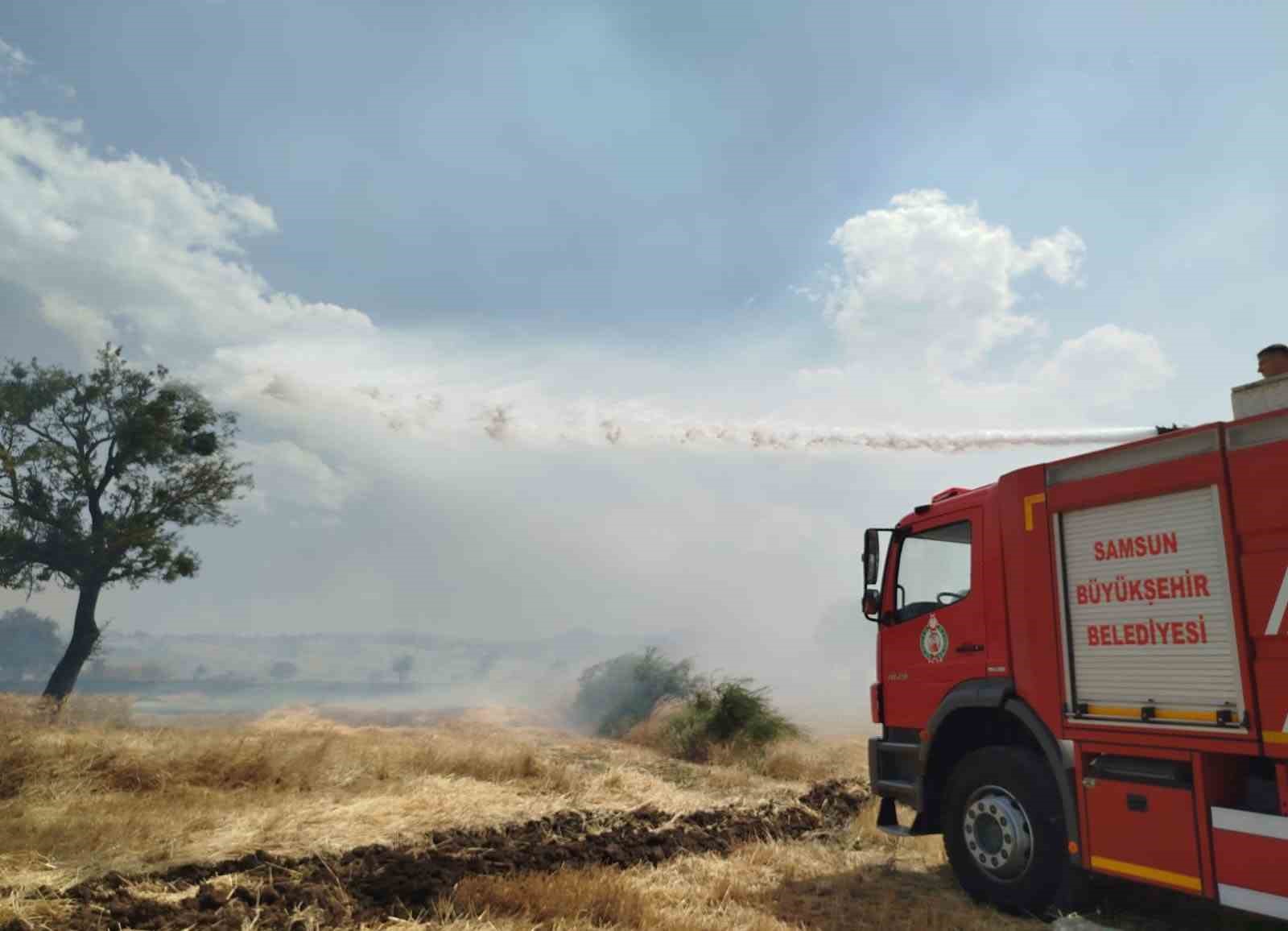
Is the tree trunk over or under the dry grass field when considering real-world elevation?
over

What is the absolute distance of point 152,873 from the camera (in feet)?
24.1

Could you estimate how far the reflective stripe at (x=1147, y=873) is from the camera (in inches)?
237

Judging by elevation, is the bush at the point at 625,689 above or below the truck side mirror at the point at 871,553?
below

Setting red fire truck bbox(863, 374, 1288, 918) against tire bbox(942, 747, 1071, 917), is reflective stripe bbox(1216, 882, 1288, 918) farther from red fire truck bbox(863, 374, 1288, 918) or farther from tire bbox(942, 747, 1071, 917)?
tire bbox(942, 747, 1071, 917)

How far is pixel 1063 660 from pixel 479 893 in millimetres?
5394

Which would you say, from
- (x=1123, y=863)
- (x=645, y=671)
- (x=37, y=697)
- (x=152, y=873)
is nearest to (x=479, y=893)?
(x=152, y=873)

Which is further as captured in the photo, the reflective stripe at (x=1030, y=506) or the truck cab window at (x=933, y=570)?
the truck cab window at (x=933, y=570)

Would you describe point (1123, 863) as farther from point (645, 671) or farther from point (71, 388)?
point (71, 388)

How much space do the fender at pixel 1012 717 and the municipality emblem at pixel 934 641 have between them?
433 mm

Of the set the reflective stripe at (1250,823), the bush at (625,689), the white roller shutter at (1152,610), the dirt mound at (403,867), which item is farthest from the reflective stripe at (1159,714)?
the bush at (625,689)

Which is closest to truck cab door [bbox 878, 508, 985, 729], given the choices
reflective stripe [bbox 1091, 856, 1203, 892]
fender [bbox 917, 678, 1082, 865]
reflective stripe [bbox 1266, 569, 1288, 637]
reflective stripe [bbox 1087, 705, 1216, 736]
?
fender [bbox 917, 678, 1082, 865]

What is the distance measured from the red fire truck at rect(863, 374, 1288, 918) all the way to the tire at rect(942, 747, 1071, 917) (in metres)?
0.02

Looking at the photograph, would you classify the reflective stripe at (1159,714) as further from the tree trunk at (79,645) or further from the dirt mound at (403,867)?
the tree trunk at (79,645)

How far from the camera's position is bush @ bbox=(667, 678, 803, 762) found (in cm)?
2048
